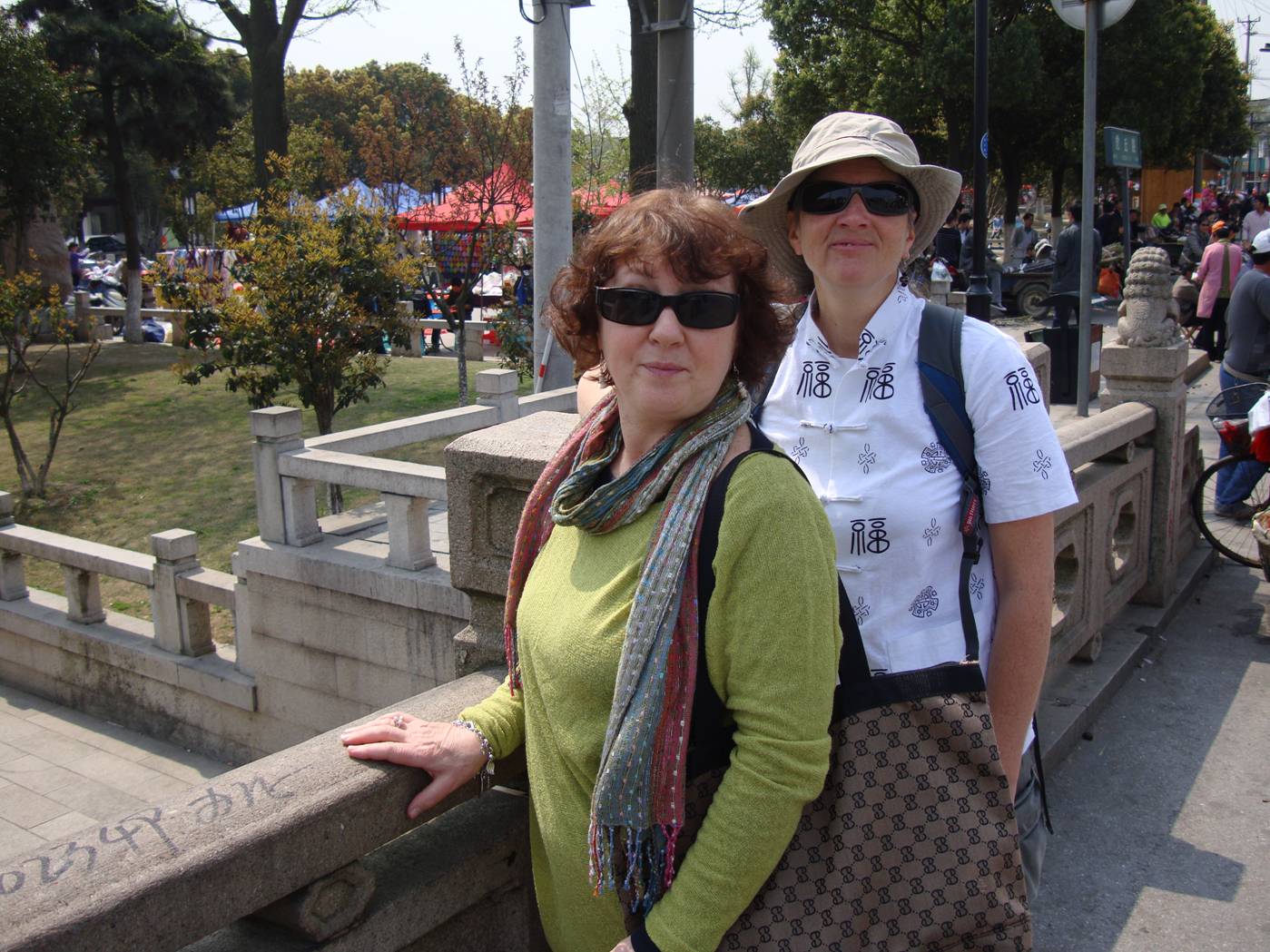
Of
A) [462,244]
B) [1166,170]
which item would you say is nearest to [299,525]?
[462,244]

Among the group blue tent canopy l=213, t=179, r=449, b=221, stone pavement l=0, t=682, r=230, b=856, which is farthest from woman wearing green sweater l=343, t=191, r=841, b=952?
blue tent canopy l=213, t=179, r=449, b=221

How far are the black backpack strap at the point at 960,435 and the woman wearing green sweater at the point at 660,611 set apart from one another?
29 cm

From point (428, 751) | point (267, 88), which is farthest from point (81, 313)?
point (428, 751)

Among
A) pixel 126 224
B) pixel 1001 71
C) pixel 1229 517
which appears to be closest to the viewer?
pixel 1229 517

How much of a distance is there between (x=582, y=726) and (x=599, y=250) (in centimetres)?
73

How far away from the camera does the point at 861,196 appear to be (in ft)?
6.83

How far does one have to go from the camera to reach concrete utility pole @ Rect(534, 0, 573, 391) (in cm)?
775

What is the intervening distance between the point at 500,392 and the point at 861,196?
20.1 feet

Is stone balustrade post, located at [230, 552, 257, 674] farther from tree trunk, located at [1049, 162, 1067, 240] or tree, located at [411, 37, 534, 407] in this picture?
tree trunk, located at [1049, 162, 1067, 240]

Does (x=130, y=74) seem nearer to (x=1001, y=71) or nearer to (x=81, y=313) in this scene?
(x=81, y=313)

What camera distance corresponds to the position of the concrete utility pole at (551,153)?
25.4 feet

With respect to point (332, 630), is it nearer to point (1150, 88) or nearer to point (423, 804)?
point (423, 804)

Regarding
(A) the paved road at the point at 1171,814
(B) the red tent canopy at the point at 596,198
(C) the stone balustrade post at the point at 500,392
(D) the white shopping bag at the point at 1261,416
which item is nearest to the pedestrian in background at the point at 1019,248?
(B) the red tent canopy at the point at 596,198

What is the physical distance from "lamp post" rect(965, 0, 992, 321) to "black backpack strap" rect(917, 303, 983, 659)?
11512 mm
